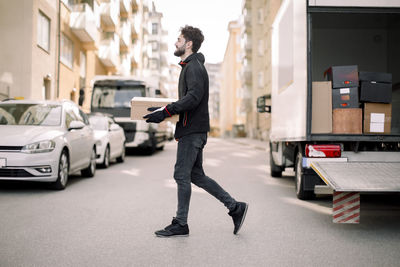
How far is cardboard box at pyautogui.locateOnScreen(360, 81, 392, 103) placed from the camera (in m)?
6.80

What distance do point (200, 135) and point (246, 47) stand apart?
176 ft

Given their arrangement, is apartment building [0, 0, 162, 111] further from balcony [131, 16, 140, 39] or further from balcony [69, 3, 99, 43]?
balcony [131, 16, 140, 39]

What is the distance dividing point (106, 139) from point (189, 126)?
832cm

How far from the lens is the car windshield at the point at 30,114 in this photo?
8.80m

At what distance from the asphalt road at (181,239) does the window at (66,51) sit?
660 inches

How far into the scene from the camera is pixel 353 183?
16.5ft

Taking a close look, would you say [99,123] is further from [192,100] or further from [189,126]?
[192,100]

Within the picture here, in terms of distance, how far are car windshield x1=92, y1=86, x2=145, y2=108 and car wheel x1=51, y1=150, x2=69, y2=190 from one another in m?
9.75

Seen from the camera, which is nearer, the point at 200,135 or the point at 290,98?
the point at 200,135

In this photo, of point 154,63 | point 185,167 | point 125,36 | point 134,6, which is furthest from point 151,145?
point 154,63

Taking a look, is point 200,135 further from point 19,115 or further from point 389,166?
point 19,115

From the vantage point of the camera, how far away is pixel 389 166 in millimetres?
5891

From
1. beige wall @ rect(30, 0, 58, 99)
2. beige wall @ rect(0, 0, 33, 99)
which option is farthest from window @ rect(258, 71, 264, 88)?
beige wall @ rect(0, 0, 33, 99)

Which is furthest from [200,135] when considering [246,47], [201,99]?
[246,47]
